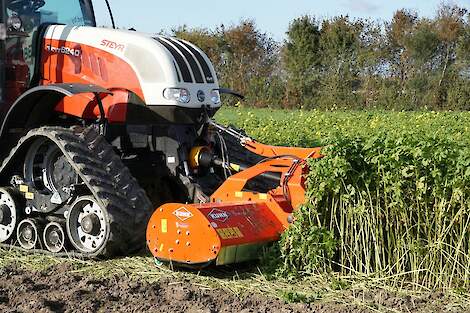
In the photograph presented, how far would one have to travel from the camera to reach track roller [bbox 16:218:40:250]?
723 cm

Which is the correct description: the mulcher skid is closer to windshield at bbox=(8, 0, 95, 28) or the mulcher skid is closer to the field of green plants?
the field of green plants

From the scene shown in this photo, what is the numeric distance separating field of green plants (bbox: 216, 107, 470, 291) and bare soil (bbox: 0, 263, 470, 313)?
351mm

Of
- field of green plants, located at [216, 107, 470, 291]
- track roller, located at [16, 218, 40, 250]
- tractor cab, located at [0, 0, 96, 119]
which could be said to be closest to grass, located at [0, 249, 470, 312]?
field of green plants, located at [216, 107, 470, 291]

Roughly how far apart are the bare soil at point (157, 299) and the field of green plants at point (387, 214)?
0.35m

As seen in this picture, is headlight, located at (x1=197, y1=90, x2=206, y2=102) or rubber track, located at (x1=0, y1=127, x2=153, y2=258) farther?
headlight, located at (x1=197, y1=90, x2=206, y2=102)

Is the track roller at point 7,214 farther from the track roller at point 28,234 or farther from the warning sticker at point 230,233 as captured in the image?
the warning sticker at point 230,233

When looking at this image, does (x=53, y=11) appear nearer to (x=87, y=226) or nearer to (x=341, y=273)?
(x=87, y=226)

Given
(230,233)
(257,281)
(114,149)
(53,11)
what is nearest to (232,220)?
(230,233)

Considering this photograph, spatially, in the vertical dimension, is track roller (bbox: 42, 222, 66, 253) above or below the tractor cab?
below

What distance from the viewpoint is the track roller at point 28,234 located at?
7234 millimetres

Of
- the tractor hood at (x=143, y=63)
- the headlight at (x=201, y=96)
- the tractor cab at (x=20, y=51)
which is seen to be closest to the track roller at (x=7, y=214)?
the tractor cab at (x=20, y=51)

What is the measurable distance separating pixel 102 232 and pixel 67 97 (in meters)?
1.44

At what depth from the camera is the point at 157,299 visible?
5613 mm

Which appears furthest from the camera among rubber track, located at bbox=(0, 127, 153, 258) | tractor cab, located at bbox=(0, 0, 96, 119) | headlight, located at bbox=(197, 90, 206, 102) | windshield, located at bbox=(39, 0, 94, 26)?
windshield, located at bbox=(39, 0, 94, 26)
